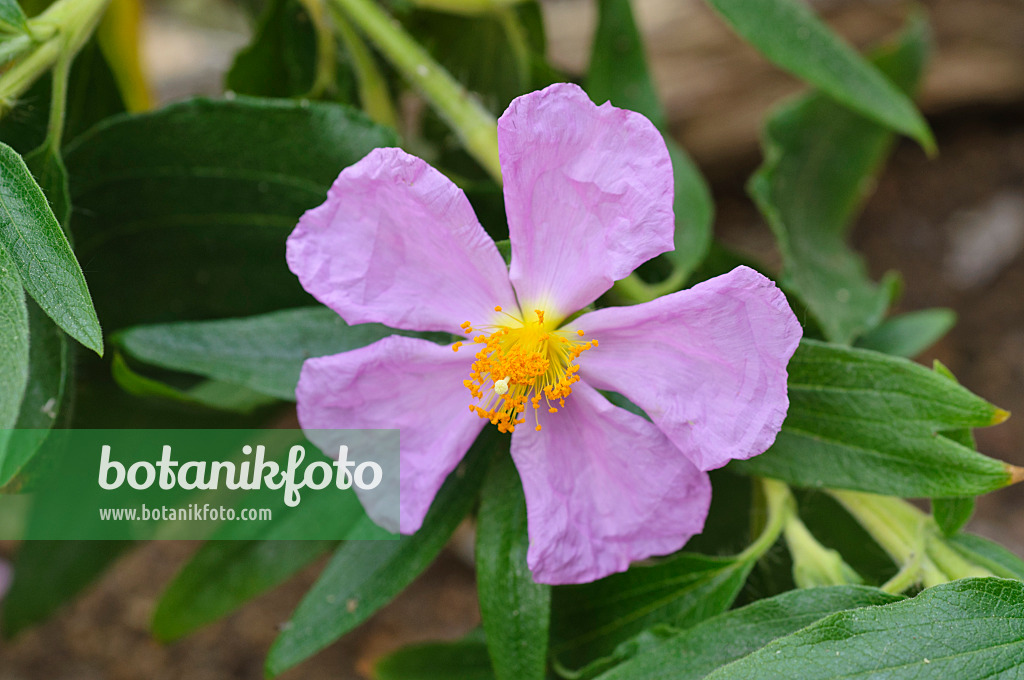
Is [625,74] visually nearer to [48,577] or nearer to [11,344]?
[11,344]

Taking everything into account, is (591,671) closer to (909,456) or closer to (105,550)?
(909,456)

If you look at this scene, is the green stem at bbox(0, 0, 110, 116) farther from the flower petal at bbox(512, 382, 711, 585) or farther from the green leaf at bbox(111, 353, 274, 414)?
the flower petal at bbox(512, 382, 711, 585)

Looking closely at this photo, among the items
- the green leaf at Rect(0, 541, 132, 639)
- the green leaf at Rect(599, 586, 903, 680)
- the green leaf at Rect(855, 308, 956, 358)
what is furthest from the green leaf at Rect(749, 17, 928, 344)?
the green leaf at Rect(0, 541, 132, 639)

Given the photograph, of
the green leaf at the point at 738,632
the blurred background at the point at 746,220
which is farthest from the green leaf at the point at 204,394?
the blurred background at the point at 746,220

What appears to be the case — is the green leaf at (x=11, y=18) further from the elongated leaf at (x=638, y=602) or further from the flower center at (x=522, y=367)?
the elongated leaf at (x=638, y=602)

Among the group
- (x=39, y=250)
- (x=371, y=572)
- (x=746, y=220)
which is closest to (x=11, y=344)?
(x=39, y=250)
